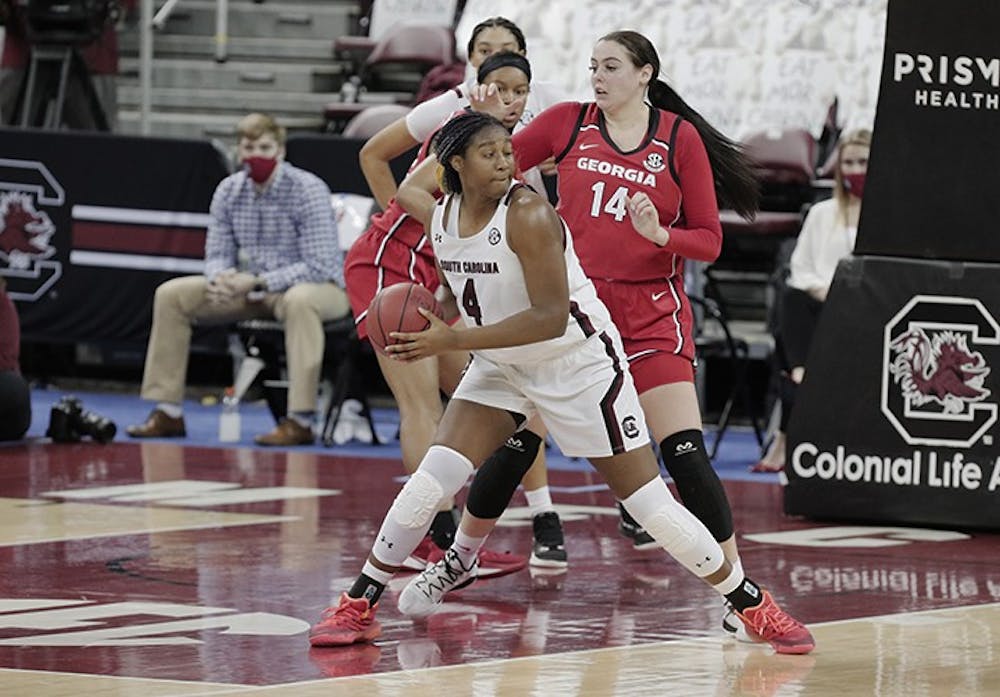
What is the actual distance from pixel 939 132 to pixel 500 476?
3.41 metres

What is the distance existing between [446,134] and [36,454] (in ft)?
19.8

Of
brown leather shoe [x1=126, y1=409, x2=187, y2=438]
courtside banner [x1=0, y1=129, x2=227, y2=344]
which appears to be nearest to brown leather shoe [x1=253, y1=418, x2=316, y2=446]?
brown leather shoe [x1=126, y1=409, x2=187, y2=438]

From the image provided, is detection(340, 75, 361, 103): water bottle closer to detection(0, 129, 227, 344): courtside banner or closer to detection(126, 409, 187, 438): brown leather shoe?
detection(0, 129, 227, 344): courtside banner

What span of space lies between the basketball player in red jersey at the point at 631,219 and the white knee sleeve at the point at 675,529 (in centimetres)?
53

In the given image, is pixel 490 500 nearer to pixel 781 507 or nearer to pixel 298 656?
pixel 298 656

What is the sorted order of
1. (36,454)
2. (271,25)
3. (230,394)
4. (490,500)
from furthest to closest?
(271,25) → (230,394) → (36,454) → (490,500)

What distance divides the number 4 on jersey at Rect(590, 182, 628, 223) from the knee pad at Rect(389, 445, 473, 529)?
1186mm

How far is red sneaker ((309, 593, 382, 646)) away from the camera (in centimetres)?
639

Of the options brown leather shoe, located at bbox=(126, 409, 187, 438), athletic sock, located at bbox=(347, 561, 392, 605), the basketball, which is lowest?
brown leather shoe, located at bbox=(126, 409, 187, 438)

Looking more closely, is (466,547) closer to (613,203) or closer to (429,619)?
(429,619)

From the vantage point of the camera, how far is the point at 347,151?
13.8 metres

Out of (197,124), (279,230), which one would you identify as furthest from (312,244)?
(197,124)

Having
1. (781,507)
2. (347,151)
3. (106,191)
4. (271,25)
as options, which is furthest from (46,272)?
(781,507)

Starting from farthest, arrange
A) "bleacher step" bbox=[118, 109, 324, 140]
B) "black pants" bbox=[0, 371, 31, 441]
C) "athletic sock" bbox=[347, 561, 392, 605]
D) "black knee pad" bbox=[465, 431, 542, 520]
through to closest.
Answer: "bleacher step" bbox=[118, 109, 324, 140] < "black pants" bbox=[0, 371, 31, 441] < "black knee pad" bbox=[465, 431, 542, 520] < "athletic sock" bbox=[347, 561, 392, 605]
